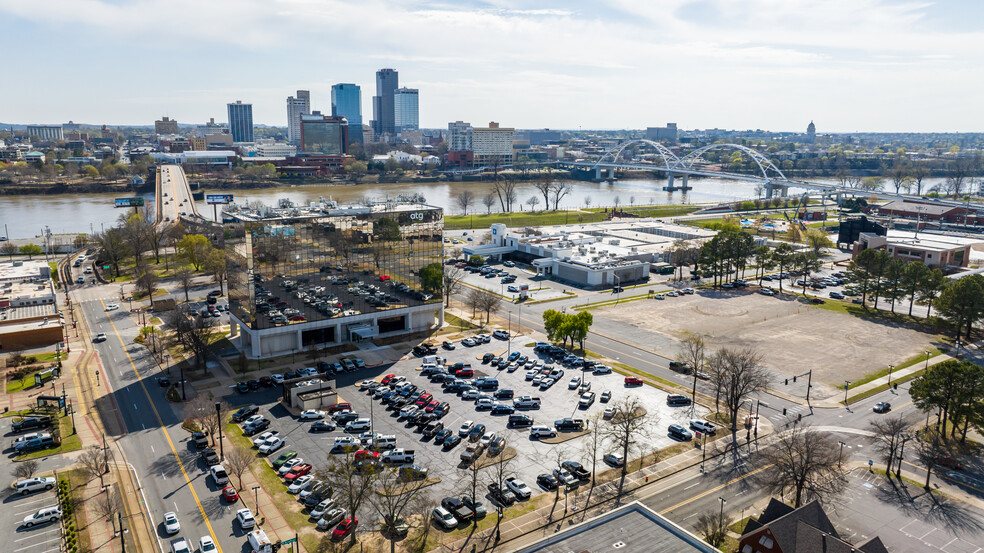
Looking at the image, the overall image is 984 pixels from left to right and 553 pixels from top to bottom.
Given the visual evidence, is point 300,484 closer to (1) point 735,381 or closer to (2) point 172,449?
(2) point 172,449

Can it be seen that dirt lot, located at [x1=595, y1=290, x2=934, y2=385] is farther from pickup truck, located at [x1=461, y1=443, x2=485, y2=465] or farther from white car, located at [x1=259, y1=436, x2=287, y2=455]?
white car, located at [x1=259, y1=436, x2=287, y2=455]

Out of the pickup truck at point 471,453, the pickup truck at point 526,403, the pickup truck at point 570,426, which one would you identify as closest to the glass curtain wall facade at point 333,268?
the pickup truck at point 526,403

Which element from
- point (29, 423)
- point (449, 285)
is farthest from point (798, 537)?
point (449, 285)

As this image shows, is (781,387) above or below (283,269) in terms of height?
below

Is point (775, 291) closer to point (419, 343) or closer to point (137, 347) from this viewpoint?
point (419, 343)

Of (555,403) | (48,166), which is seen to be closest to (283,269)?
(555,403)

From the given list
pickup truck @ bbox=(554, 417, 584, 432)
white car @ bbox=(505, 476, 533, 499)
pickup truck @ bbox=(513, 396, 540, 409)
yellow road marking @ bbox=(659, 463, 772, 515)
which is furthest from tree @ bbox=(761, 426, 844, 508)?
pickup truck @ bbox=(513, 396, 540, 409)
